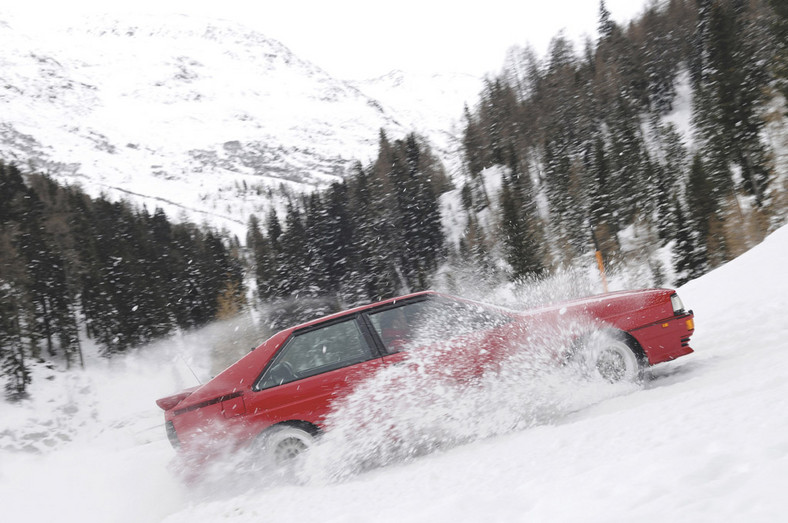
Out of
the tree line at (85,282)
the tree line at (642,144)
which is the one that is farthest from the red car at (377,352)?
the tree line at (85,282)

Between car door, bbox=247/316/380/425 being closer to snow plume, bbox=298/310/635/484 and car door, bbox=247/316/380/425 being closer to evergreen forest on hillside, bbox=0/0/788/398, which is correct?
snow plume, bbox=298/310/635/484

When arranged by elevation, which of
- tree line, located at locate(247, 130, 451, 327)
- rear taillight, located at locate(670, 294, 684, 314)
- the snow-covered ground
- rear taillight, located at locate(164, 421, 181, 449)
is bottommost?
the snow-covered ground

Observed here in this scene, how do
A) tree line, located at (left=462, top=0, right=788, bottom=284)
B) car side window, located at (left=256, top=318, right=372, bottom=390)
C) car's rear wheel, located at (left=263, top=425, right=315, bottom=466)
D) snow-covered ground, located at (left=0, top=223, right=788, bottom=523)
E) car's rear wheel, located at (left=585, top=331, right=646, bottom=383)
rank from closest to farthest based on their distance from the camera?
snow-covered ground, located at (left=0, top=223, right=788, bottom=523)
car's rear wheel, located at (left=263, top=425, right=315, bottom=466)
car side window, located at (left=256, top=318, right=372, bottom=390)
car's rear wheel, located at (left=585, top=331, right=646, bottom=383)
tree line, located at (left=462, top=0, right=788, bottom=284)

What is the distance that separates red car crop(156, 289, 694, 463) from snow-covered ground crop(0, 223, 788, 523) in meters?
0.30

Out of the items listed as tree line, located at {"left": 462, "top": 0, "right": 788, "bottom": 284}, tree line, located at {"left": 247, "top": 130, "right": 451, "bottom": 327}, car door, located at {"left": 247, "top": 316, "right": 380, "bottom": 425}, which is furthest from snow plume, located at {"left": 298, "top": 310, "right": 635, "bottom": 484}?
tree line, located at {"left": 247, "top": 130, "right": 451, "bottom": 327}

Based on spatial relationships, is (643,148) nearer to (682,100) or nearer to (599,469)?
(682,100)

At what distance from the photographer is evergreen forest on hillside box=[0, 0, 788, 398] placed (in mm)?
32219

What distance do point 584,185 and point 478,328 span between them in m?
40.1

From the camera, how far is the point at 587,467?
108 inches

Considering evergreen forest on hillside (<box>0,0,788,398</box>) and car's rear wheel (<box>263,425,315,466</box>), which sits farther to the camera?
evergreen forest on hillside (<box>0,0,788,398</box>)

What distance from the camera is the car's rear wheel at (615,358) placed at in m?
4.76

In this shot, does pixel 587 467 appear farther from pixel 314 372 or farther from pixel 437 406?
pixel 314 372

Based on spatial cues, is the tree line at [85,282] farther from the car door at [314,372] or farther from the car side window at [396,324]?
the car side window at [396,324]

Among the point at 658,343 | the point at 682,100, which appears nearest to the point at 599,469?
the point at 658,343
